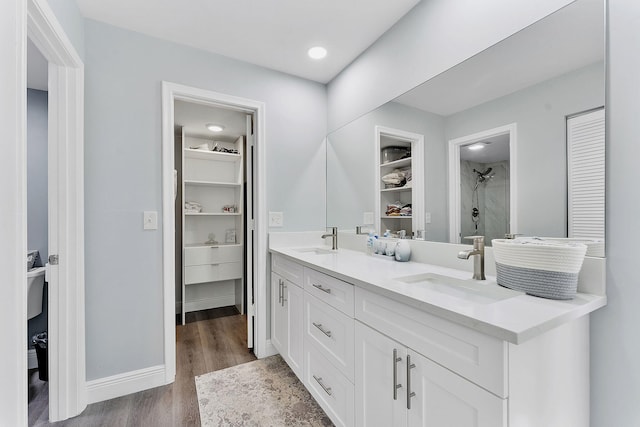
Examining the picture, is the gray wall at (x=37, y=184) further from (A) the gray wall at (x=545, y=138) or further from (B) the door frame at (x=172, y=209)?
(A) the gray wall at (x=545, y=138)

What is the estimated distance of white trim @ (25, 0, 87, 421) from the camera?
157cm

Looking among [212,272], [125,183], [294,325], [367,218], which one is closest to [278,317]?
[294,325]

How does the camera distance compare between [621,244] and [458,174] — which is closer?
[621,244]

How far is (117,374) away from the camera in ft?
5.86

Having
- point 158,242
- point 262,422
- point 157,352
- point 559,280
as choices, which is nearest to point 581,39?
point 559,280

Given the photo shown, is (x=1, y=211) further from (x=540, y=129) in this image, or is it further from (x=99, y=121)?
(x=540, y=129)

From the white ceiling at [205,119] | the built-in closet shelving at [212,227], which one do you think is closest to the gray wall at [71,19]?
the white ceiling at [205,119]

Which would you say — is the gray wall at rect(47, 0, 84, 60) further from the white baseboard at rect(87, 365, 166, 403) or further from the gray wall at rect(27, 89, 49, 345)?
the white baseboard at rect(87, 365, 166, 403)

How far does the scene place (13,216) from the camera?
0.89 m

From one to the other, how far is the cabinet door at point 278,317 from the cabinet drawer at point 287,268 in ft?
0.19

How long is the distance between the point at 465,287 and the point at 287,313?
1.20 meters

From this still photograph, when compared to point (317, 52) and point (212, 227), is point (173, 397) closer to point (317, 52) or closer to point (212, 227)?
point (212, 227)

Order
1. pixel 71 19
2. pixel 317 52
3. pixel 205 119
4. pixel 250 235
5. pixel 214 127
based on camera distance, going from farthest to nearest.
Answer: pixel 214 127
pixel 205 119
pixel 250 235
pixel 317 52
pixel 71 19

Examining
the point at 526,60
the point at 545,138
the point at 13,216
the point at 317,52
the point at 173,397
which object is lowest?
the point at 173,397
